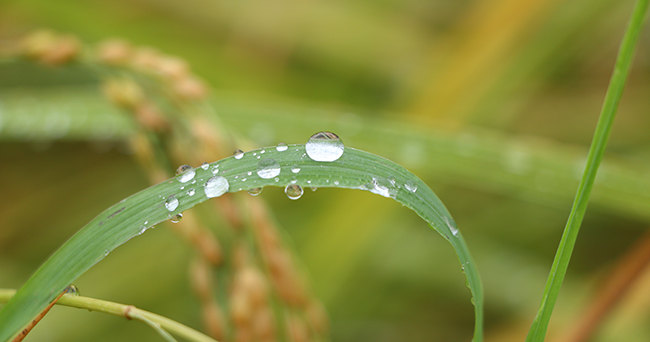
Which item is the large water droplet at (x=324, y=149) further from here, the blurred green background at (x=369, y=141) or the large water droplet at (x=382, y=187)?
the blurred green background at (x=369, y=141)

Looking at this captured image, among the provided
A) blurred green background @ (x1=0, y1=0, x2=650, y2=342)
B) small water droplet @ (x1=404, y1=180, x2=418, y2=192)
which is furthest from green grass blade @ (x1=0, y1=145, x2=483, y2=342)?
blurred green background @ (x1=0, y1=0, x2=650, y2=342)

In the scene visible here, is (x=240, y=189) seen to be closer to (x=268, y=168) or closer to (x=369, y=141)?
(x=268, y=168)

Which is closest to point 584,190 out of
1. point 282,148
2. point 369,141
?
point 282,148

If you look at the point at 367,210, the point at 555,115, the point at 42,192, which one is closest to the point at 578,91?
the point at 555,115

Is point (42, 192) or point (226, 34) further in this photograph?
point (226, 34)

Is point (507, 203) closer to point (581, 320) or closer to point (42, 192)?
point (581, 320)

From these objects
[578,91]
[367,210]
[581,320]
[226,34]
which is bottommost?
[581,320]
